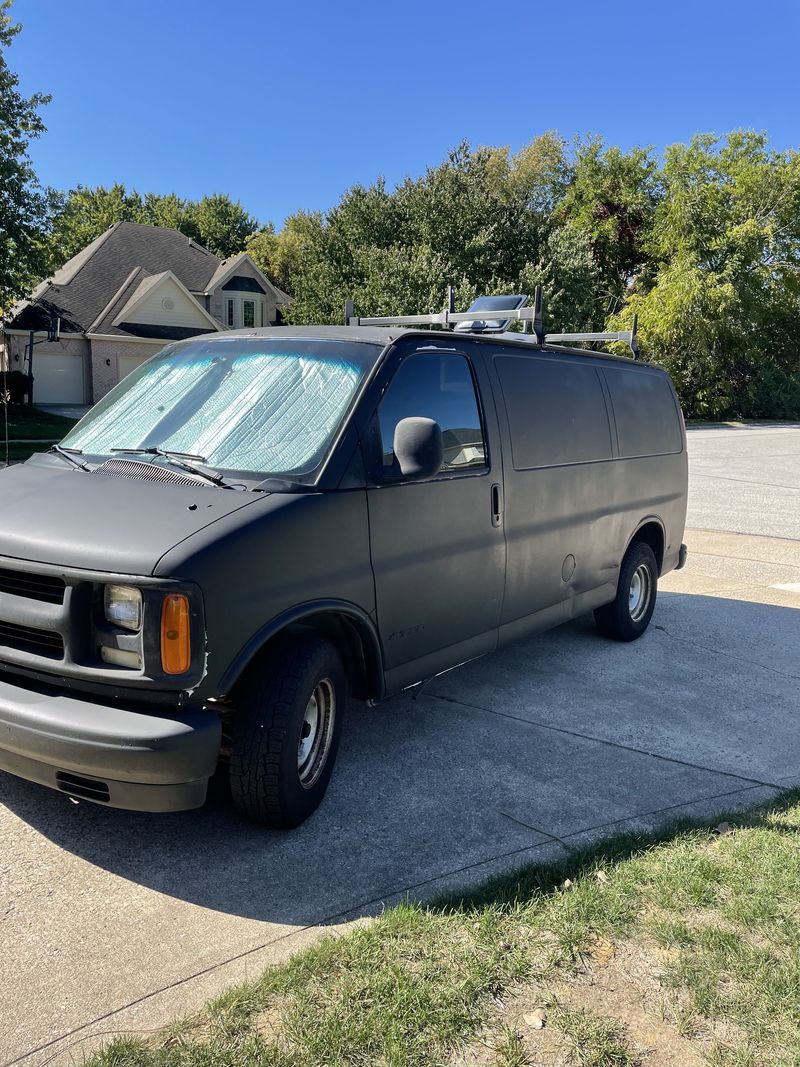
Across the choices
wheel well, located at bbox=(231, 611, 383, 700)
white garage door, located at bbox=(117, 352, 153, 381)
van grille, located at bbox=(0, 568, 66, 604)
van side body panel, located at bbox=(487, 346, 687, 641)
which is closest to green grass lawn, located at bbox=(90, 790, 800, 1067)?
wheel well, located at bbox=(231, 611, 383, 700)

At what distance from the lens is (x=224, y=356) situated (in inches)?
179

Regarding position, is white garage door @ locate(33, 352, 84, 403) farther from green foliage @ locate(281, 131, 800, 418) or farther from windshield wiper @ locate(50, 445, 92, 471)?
windshield wiper @ locate(50, 445, 92, 471)

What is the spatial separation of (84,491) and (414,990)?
7.48 ft

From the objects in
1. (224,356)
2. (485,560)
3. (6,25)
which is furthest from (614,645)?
(6,25)

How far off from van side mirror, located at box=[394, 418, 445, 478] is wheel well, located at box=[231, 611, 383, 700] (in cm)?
72

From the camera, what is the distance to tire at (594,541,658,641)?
22.0 ft

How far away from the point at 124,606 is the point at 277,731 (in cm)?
76

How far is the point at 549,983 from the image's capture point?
2.87m

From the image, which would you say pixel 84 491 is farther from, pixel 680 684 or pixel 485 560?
pixel 680 684

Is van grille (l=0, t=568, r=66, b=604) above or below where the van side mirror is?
below

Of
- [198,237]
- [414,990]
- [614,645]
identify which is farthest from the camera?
[198,237]

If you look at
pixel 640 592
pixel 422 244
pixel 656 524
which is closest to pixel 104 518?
pixel 640 592

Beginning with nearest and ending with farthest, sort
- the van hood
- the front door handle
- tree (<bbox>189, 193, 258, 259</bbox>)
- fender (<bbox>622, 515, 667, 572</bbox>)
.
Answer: the van hood, the front door handle, fender (<bbox>622, 515, 667, 572</bbox>), tree (<bbox>189, 193, 258, 259</bbox>)

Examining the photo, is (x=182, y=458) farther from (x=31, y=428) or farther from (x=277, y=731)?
(x=31, y=428)
